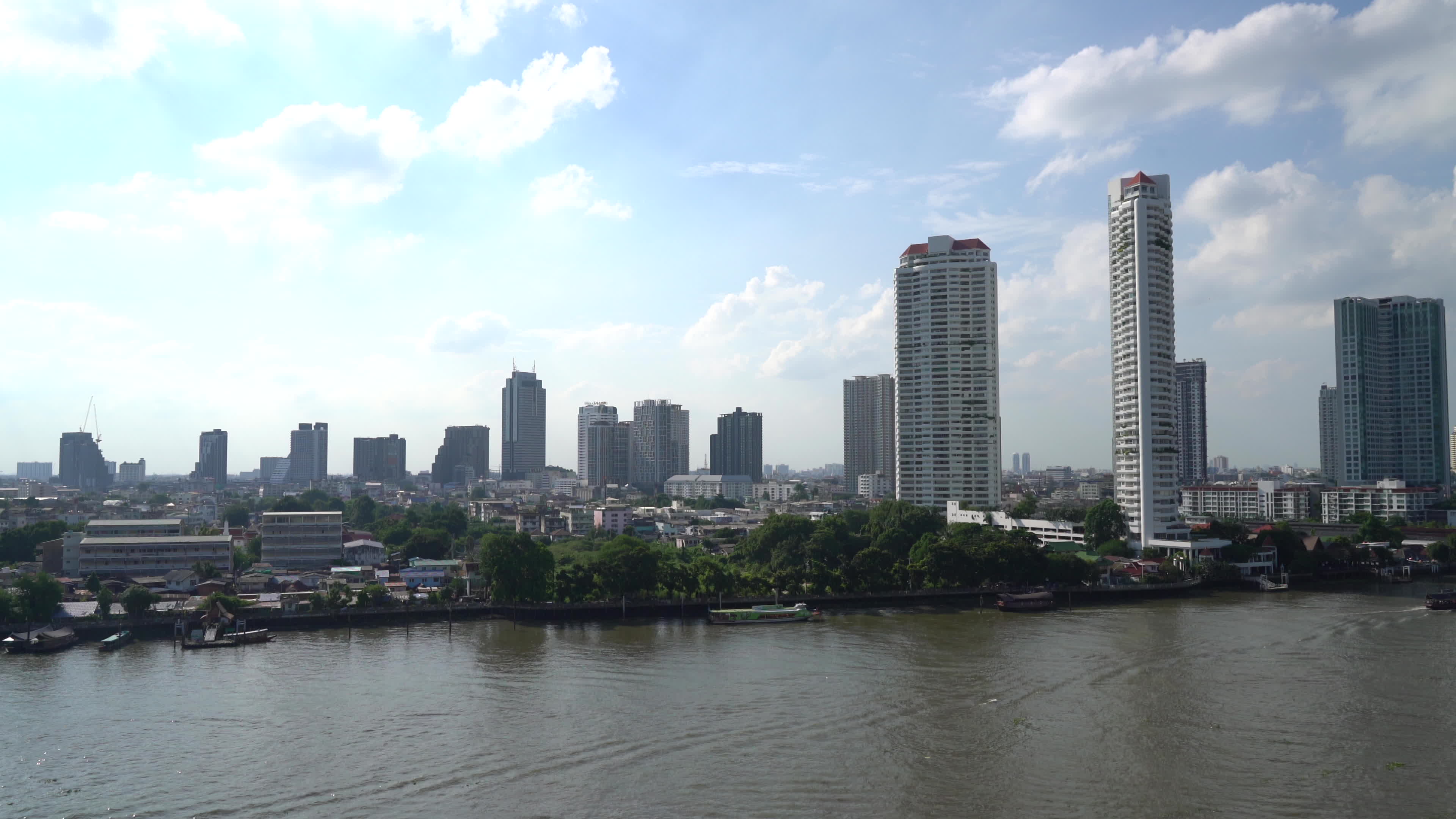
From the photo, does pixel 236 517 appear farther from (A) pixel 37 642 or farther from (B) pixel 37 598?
(A) pixel 37 642

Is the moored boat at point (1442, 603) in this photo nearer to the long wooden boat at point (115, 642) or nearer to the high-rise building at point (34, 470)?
the long wooden boat at point (115, 642)

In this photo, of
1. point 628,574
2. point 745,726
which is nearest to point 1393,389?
point 628,574

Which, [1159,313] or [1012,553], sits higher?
[1159,313]

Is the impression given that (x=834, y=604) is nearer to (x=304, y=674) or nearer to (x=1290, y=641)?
(x=1290, y=641)

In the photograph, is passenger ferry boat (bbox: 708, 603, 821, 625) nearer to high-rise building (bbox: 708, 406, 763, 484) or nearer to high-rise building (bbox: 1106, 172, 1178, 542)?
high-rise building (bbox: 1106, 172, 1178, 542)

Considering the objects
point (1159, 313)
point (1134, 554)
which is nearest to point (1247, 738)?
point (1134, 554)

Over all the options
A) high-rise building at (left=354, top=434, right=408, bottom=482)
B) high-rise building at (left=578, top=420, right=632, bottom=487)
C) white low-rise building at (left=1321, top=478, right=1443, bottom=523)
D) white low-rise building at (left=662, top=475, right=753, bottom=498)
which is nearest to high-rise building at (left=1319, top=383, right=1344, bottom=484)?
white low-rise building at (left=1321, top=478, right=1443, bottom=523)
